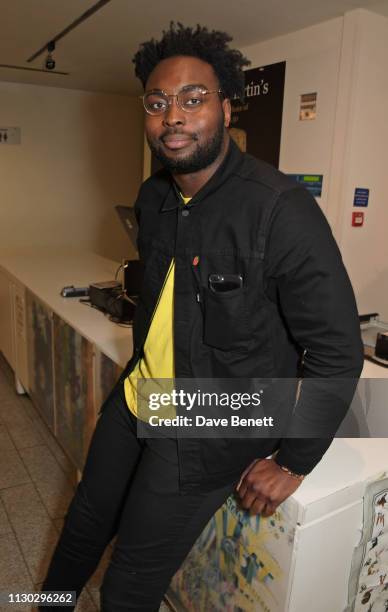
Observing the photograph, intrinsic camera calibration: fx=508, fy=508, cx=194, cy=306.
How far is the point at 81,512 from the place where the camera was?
127cm

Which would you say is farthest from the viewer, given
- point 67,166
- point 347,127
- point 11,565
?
point 67,166

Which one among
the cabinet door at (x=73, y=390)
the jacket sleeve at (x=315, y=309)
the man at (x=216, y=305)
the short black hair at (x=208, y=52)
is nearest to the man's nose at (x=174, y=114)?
the man at (x=216, y=305)

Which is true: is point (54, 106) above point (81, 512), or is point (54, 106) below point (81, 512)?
above

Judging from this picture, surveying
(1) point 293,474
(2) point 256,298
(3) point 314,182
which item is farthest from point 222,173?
(3) point 314,182

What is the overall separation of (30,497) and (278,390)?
1.63 meters

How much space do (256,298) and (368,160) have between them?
2451 mm

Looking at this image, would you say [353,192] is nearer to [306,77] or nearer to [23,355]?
[306,77]

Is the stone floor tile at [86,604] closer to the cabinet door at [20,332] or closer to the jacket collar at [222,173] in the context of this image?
the jacket collar at [222,173]

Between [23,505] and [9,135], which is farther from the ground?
[9,135]

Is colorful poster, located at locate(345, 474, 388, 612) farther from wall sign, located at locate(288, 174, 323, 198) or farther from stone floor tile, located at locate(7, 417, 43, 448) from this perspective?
wall sign, located at locate(288, 174, 323, 198)

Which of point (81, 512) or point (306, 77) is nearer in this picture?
point (81, 512)

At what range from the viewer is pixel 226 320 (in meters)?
1.00

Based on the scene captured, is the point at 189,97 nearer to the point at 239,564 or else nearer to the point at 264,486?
the point at 264,486

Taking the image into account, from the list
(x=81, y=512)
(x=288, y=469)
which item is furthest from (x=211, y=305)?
(x=81, y=512)
